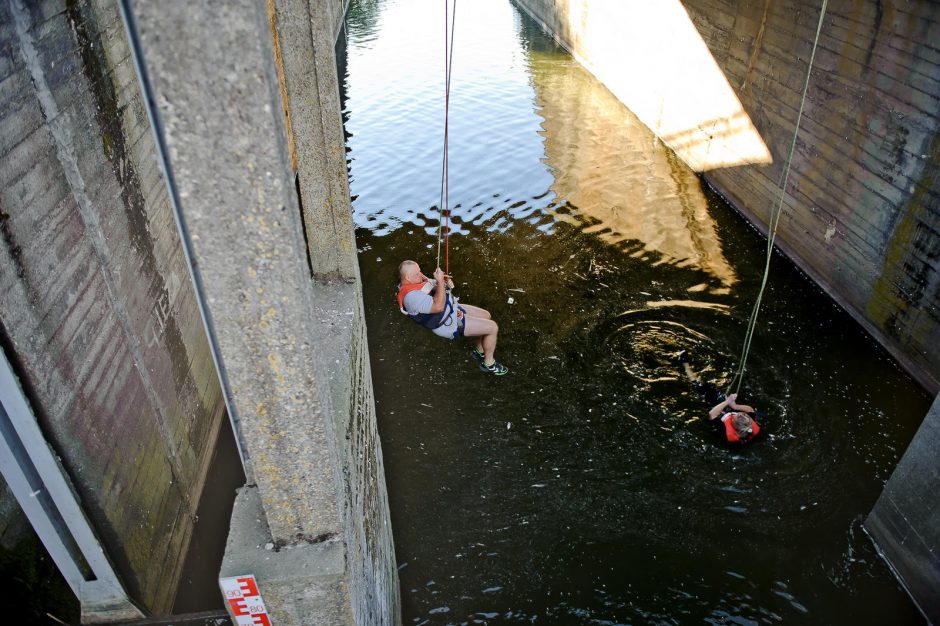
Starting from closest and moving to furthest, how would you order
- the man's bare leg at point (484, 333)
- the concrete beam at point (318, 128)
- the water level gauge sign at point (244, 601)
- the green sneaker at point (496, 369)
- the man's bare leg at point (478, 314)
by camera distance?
the water level gauge sign at point (244, 601)
the concrete beam at point (318, 128)
the man's bare leg at point (484, 333)
the man's bare leg at point (478, 314)
the green sneaker at point (496, 369)

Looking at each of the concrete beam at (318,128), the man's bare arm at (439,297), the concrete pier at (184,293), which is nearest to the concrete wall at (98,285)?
the concrete pier at (184,293)

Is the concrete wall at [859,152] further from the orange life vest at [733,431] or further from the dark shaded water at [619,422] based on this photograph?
the orange life vest at [733,431]

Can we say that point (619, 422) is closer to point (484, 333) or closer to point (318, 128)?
point (484, 333)

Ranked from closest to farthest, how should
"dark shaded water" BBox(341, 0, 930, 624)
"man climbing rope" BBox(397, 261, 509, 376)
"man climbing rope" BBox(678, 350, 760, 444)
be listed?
"dark shaded water" BBox(341, 0, 930, 624)
"man climbing rope" BBox(678, 350, 760, 444)
"man climbing rope" BBox(397, 261, 509, 376)

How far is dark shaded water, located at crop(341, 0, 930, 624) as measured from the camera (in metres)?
5.37

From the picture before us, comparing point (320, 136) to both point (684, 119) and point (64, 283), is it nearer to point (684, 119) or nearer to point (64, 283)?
point (64, 283)

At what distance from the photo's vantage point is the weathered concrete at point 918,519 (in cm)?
479

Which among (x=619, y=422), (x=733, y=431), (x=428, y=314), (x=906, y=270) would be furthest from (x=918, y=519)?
(x=428, y=314)

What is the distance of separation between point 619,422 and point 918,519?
269 cm

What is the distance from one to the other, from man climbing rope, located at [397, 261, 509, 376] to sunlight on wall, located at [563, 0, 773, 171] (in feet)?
19.5

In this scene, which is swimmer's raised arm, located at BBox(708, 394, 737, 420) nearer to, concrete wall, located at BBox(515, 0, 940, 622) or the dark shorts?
concrete wall, located at BBox(515, 0, 940, 622)

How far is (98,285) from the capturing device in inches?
168

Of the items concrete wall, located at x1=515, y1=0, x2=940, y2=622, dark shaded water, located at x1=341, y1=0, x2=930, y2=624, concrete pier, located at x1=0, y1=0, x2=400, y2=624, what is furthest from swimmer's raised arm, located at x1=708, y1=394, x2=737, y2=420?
concrete pier, located at x1=0, y1=0, x2=400, y2=624

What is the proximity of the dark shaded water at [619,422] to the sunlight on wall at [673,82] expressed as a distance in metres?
1.00
